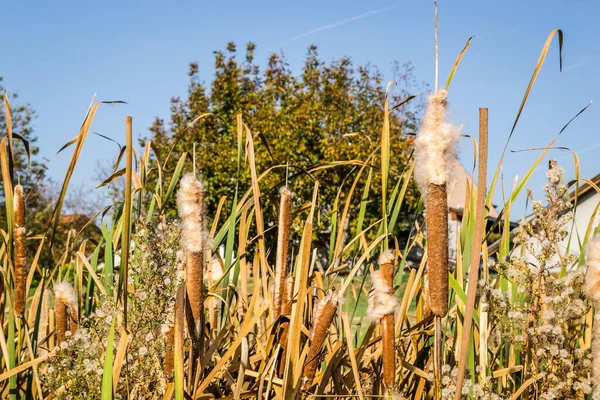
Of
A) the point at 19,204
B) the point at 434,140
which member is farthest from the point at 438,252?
the point at 19,204

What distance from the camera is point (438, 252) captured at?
3.65ft

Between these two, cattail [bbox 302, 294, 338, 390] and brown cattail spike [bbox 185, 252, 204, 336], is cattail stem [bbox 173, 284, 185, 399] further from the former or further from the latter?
cattail [bbox 302, 294, 338, 390]

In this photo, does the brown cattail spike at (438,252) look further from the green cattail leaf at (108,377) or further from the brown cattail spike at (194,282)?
the green cattail leaf at (108,377)

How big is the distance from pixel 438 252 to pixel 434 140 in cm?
24

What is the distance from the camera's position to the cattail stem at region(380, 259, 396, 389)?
3.95 ft

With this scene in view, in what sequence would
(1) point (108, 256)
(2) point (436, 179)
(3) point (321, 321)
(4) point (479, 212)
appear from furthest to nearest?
(1) point (108, 256) → (3) point (321, 321) → (2) point (436, 179) → (4) point (479, 212)

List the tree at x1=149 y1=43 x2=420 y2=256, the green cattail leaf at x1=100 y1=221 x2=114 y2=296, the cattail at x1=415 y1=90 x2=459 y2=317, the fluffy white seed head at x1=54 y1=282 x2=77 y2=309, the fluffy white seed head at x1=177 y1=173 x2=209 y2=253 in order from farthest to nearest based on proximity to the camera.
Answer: the tree at x1=149 y1=43 x2=420 y2=256 < the green cattail leaf at x1=100 y1=221 x2=114 y2=296 < the fluffy white seed head at x1=54 y1=282 x2=77 y2=309 < the fluffy white seed head at x1=177 y1=173 x2=209 y2=253 < the cattail at x1=415 y1=90 x2=459 y2=317

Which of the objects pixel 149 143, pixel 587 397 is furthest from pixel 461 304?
pixel 149 143

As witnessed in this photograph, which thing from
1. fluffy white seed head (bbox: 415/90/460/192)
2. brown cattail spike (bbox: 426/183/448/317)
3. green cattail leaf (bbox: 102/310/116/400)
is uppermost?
fluffy white seed head (bbox: 415/90/460/192)

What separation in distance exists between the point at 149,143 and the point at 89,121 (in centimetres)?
41

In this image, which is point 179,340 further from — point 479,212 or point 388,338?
point 479,212

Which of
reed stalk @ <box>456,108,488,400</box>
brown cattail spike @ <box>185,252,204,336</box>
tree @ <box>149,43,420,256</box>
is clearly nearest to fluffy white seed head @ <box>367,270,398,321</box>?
reed stalk @ <box>456,108,488,400</box>

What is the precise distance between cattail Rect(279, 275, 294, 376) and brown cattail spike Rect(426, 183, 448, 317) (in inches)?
16.1

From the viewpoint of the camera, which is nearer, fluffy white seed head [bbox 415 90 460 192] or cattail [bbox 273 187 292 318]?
fluffy white seed head [bbox 415 90 460 192]
